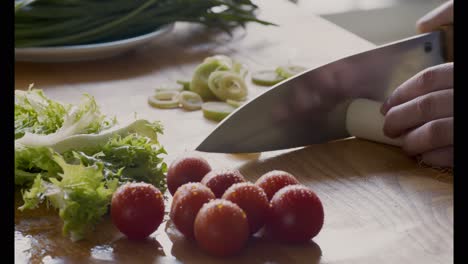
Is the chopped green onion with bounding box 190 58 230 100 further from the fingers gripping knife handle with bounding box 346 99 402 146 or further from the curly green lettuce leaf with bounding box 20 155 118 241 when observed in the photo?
the curly green lettuce leaf with bounding box 20 155 118 241

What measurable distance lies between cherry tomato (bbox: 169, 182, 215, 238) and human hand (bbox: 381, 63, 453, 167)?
0.52 metres

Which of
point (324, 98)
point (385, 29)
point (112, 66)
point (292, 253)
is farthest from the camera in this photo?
point (385, 29)

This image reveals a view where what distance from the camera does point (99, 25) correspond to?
2.35m

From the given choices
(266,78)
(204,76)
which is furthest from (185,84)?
(266,78)

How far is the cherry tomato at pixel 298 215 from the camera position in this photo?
1302 millimetres

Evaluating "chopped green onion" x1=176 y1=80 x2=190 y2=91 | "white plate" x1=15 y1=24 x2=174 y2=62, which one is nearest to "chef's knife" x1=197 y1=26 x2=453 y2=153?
"chopped green onion" x1=176 y1=80 x2=190 y2=91

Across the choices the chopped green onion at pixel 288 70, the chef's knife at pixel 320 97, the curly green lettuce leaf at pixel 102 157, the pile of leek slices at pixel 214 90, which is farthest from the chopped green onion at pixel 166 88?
the curly green lettuce leaf at pixel 102 157

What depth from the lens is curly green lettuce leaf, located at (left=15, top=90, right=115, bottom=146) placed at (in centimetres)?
148

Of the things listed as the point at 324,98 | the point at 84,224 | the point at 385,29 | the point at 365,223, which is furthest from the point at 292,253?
the point at 385,29

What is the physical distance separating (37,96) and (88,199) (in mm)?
402

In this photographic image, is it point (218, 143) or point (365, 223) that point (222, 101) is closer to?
point (218, 143)

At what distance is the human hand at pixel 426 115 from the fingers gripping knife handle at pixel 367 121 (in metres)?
0.02

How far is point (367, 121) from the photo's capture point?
1731 mm

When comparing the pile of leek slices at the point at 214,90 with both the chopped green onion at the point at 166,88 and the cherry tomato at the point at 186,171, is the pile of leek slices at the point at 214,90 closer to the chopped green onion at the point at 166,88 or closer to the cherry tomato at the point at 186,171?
the chopped green onion at the point at 166,88
